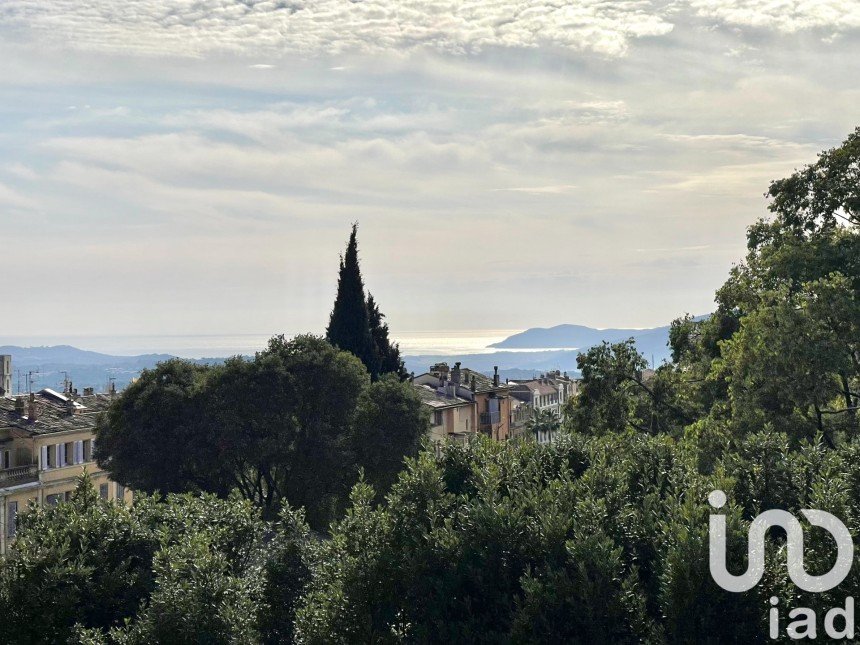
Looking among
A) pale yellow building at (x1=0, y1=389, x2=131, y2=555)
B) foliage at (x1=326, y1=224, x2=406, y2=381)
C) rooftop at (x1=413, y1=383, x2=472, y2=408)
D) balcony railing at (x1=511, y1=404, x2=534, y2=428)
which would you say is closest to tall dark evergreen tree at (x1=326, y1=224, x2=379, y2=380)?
foliage at (x1=326, y1=224, x2=406, y2=381)

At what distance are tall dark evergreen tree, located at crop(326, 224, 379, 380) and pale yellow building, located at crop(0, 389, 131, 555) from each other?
732 inches

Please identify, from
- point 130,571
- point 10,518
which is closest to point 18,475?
point 10,518

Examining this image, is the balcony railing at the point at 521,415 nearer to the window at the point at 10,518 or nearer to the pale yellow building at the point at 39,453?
the pale yellow building at the point at 39,453

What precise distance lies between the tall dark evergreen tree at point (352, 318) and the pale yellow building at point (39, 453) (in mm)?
18600

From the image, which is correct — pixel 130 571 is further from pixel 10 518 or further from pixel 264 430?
pixel 10 518

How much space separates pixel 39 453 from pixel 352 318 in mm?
24410

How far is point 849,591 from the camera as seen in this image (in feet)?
54.1

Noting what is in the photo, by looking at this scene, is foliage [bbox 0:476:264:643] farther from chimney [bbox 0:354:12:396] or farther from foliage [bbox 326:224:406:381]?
chimney [bbox 0:354:12:396]

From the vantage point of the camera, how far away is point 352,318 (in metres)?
73.8

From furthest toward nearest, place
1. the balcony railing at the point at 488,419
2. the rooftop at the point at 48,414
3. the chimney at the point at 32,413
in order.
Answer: the balcony railing at the point at 488,419, the chimney at the point at 32,413, the rooftop at the point at 48,414

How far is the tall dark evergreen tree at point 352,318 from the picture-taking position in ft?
240

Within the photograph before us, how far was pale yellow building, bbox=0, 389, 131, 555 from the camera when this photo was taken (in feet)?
231

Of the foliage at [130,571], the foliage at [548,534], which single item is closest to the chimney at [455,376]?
the foliage at [548,534]

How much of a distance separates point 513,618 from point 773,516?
543cm
